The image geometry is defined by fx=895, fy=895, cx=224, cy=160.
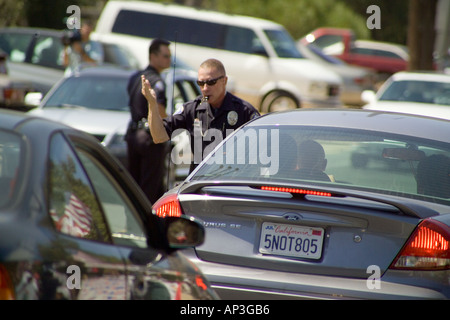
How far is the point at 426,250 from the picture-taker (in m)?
4.39

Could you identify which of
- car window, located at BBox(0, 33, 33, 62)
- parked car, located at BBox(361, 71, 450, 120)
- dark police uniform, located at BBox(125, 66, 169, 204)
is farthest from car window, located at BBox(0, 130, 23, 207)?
car window, located at BBox(0, 33, 33, 62)

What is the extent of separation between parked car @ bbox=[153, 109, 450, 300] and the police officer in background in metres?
3.29

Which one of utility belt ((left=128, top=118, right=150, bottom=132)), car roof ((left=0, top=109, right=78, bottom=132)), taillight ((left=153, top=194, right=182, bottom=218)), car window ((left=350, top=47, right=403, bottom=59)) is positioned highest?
car window ((left=350, top=47, right=403, bottom=59))

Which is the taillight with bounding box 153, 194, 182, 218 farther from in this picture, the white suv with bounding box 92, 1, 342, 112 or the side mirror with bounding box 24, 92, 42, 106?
the white suv with bounding box 92, 1, 342, 112

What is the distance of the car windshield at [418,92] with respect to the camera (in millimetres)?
13750

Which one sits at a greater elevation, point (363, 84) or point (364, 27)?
point (364, 27)

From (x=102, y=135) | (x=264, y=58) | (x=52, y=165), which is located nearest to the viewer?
(x=52, y=165)

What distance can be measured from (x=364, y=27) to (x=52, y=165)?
138 ft

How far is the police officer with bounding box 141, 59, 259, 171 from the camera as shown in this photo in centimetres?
654

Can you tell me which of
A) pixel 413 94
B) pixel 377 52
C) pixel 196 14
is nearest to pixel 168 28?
pixel 196 14

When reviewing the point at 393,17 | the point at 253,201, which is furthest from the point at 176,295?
the point at 393,17

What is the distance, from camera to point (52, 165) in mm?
3000

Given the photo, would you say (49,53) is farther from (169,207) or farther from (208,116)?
(169,207)

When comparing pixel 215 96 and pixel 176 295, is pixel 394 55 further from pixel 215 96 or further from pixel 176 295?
pixel 176 295
